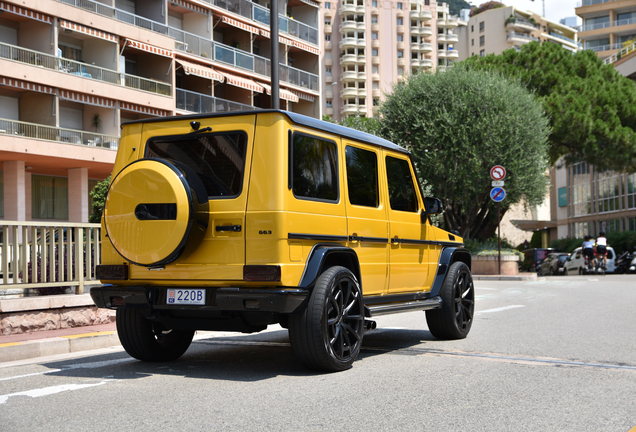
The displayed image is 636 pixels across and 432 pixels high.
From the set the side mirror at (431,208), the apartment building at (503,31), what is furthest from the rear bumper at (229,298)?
the apartment building at (503,31)

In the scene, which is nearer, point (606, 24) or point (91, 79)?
point (91, 79)

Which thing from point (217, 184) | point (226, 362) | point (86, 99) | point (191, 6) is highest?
point (191, 6)

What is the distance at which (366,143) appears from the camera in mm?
8297

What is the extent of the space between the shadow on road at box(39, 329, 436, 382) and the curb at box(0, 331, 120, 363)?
52 centimetres

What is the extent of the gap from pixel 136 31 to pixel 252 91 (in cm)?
961

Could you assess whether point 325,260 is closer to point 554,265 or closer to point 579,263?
point 579,263

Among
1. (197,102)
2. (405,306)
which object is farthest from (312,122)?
(197,102)

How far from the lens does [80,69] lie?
35.2m

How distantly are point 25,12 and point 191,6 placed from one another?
1100cm

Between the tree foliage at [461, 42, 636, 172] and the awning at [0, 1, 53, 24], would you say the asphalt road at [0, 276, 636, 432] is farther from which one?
the tree foliage at [461, 42, 636, 172]

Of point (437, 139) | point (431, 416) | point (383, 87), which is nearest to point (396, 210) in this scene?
point (431, 416)

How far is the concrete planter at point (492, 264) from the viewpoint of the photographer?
103ft

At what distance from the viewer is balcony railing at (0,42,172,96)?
107ft

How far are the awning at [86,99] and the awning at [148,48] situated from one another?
2926mm
